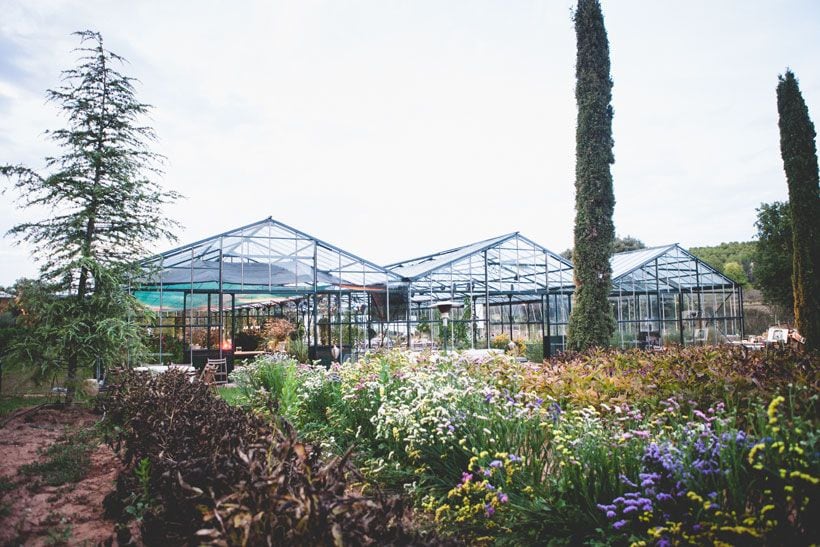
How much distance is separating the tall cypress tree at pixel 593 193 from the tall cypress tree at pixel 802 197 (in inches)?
355

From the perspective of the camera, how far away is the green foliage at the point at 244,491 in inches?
71.0

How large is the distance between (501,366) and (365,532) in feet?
12.2

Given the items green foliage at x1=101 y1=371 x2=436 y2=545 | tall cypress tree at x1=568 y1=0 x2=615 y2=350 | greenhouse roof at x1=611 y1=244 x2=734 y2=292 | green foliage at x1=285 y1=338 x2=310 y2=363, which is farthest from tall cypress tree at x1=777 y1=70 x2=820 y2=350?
green foliage at x1=101 y1=371 x2=436 y2=545

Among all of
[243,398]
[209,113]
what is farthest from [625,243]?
[243,398]

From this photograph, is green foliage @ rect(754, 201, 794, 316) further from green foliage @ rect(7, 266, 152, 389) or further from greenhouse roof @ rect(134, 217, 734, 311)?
green foliage @ rect(7, 266, 152, 389)

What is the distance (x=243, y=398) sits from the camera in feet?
25.9

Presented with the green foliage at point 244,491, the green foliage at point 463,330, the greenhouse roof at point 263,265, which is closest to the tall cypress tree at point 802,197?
the green foliage at point 463,330

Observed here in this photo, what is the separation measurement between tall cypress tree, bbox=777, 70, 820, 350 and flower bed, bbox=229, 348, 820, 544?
1249 centimetres

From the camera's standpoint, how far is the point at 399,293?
623 inches

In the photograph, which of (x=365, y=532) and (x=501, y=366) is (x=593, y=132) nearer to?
(x=501, y=366)

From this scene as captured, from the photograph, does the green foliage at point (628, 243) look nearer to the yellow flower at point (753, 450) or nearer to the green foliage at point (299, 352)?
the green foliage at point (299, 352)

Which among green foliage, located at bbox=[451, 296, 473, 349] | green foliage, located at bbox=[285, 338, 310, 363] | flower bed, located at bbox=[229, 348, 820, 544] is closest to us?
flower bed, located at bbox=[229, 348, 820, 544]

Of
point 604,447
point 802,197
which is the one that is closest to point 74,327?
point 604,447

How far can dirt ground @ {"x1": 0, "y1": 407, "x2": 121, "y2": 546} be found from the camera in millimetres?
2961
